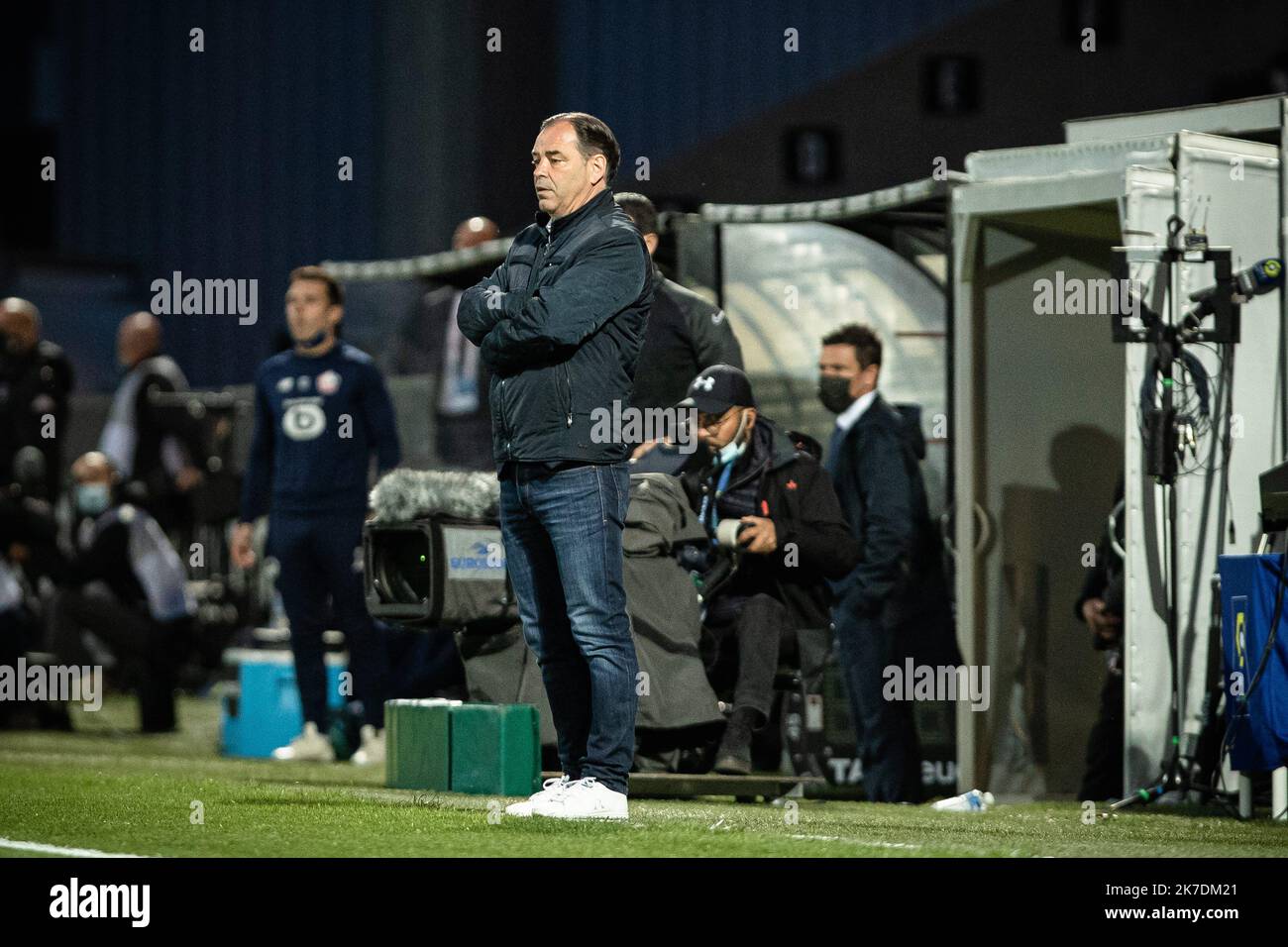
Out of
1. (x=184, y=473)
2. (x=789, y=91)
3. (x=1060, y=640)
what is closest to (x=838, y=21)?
(x=789, y=91)

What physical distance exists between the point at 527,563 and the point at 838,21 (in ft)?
64.1

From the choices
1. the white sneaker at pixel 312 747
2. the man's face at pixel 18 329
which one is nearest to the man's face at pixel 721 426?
the white sneaker at pixel 312 747

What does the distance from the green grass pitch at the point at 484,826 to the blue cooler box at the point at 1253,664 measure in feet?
0.87

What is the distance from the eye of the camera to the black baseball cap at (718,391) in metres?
7.73

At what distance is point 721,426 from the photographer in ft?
25.6

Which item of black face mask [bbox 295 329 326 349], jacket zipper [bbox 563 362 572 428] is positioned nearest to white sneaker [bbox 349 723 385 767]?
black face mask [bbox 295 329 326 349]

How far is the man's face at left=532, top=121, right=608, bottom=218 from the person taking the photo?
19.7 ft

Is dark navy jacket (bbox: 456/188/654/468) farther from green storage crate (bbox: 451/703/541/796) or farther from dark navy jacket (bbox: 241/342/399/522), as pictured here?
dark navy jacket (bbox: 241/342/399/522)

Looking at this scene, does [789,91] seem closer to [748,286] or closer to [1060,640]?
[748,286]

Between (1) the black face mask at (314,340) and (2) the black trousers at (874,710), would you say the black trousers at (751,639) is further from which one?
(1) the black face mask at (314,340)

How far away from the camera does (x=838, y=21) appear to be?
24.7 meters

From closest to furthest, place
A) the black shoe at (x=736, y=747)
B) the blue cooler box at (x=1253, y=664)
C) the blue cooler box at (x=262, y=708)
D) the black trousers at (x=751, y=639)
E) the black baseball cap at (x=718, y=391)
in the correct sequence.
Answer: the blue cooler box at (x=1253, y=664) → the black shoe at (x=736, y=747) → the black trousers at (x=751, y=639) → the black baseball cap at (x=718, y=391) → the blue cooler box at (x=262, y=708)

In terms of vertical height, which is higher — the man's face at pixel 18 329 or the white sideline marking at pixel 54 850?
the man's face at pixel 18 329

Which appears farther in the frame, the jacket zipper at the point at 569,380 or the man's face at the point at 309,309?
the man's face at the point at 309,309
